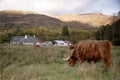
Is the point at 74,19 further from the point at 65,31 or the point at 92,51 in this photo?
the point at 92,51

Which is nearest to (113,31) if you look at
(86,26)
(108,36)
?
(108,36)

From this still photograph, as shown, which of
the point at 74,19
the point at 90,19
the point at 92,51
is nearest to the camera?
the point at 90,19

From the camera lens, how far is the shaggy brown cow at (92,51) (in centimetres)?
496

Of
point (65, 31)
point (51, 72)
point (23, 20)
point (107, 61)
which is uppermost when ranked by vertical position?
point (23, 20)

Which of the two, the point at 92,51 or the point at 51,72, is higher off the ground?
the point at 92,51

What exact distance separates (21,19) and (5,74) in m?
3.54

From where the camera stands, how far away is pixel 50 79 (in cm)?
420

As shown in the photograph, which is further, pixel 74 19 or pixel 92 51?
pixel 92 51

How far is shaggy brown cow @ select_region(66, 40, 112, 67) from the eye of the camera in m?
4.96

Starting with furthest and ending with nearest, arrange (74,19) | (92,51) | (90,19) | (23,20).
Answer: (23,20) → (92,51) → (74,19) → (90,19)

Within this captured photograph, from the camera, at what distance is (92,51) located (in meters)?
5.41

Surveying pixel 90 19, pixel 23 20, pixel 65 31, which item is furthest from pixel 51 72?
pixel 23 20

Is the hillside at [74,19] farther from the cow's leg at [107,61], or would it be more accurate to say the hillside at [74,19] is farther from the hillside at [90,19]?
the cow's leg at [107,61]

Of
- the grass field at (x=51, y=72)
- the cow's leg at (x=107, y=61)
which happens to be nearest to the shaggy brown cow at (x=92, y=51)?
the cow's leg at (x=107, y=61)
